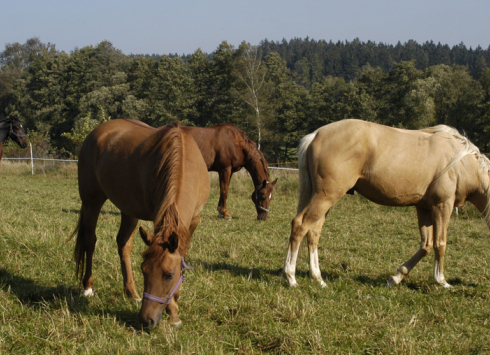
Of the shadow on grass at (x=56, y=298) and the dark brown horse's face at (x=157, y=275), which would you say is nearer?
the dark brown horse's face at (x=157, y=275)

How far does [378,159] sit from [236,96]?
36.3m

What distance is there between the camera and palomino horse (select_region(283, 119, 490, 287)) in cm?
422

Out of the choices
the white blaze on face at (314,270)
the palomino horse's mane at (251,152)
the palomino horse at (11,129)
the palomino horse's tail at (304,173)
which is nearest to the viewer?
the white blaze on face at (314,270)

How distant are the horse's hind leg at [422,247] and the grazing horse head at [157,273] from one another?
269cm

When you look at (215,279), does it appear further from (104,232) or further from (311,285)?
(104,232)

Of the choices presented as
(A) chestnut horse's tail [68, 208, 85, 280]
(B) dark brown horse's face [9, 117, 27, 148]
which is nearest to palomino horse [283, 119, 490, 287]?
(A) chestnut horse's tail [68, 208, 85, 280]

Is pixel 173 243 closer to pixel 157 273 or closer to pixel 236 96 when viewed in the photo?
pixel 157 273

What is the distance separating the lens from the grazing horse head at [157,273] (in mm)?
2602

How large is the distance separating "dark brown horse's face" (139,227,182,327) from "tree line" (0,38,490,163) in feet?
119

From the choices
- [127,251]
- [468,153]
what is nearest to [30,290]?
[127,251]

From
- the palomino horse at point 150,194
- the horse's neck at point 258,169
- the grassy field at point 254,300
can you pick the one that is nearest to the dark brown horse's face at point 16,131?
the grassy field at point 254,300

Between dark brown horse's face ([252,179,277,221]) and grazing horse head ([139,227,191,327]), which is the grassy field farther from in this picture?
dark brown horse's face ([252,179,277,221])

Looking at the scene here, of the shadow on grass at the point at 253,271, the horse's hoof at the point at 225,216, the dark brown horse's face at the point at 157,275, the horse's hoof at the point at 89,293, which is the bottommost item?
the horse's hoof at the point at 225,216

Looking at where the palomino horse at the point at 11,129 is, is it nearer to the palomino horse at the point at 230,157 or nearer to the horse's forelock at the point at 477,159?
the palomino horse at the point at 230,157
